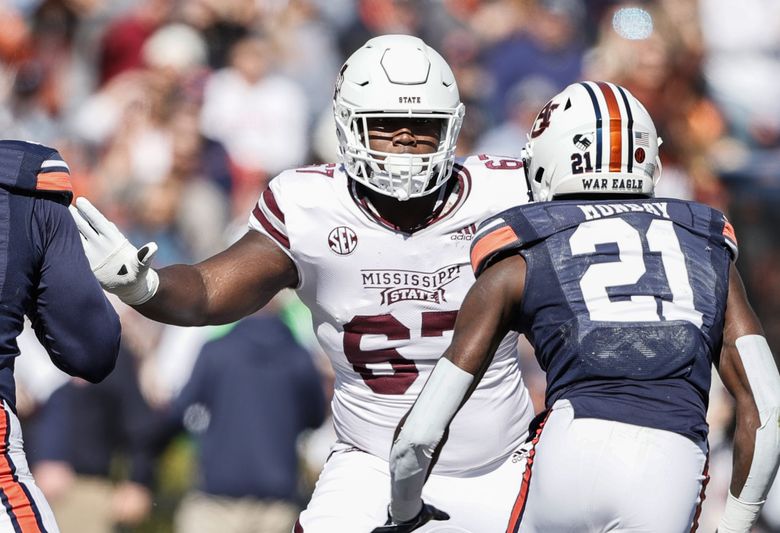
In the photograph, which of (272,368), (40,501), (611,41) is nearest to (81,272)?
(40,501)

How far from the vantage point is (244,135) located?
9547mm

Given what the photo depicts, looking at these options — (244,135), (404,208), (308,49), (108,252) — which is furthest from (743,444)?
(308,49)

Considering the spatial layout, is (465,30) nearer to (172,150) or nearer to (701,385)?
(172,150)

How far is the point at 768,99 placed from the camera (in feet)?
32.6

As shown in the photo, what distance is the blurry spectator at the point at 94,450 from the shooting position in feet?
24.6

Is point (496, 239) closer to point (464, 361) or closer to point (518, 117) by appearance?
point (464, 361)

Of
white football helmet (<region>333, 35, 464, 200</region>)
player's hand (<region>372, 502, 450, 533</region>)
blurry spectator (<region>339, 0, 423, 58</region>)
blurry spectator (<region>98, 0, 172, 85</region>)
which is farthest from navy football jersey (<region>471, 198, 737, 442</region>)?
blurry spectator (<region>98, 0, 172, 85</region>)

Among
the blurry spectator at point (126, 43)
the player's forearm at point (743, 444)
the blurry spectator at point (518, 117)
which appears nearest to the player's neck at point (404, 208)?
the player's forearm at point (743, 444)

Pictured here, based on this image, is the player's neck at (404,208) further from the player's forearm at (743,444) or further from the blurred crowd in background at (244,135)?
the blurred crowd in background at (244,135)

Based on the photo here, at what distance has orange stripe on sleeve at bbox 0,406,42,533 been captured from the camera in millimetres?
3451

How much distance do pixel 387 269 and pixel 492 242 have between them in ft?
2.80

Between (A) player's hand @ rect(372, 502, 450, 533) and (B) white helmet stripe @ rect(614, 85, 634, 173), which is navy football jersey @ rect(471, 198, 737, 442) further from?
(A) player's hand @ rect(372, 502, 450, 533)

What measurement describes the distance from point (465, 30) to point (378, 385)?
6.26m

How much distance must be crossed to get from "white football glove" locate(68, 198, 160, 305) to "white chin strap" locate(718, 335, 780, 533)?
1.69 m
